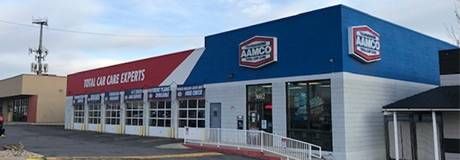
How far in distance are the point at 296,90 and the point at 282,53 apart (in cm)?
190

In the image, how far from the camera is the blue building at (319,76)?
2009 centimetres

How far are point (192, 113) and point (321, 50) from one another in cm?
1009

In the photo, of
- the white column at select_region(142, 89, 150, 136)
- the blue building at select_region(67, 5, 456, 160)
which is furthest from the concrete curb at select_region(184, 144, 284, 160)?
the white column at select_region(142, 89, 150, 136)

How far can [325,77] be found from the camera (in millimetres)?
20375

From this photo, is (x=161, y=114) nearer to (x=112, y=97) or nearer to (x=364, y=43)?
(x=112, y=97)

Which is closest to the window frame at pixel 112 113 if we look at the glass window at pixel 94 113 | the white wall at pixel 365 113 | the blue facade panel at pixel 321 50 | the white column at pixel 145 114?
the glass window at pixel 94 113

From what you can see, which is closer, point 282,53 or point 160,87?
point 282,53

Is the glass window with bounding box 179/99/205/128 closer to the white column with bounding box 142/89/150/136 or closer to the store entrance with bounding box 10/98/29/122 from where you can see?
the white column with bounding box 142/89/150/136

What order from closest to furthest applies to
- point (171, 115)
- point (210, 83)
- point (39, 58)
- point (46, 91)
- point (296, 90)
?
point (296, 90)
point (210, 83)
point (171, 115)
point (46, 91)
point (39, 58)

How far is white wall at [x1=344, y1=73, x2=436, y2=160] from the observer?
19734mm

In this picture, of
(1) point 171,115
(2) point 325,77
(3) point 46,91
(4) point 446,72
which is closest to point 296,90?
(2) point 325,77

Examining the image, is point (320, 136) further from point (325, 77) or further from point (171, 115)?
point (171, 115)

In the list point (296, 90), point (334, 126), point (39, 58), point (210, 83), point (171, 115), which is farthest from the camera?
point (39, 58)

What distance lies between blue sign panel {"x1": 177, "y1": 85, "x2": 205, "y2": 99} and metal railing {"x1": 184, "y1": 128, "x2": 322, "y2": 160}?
194 inches
